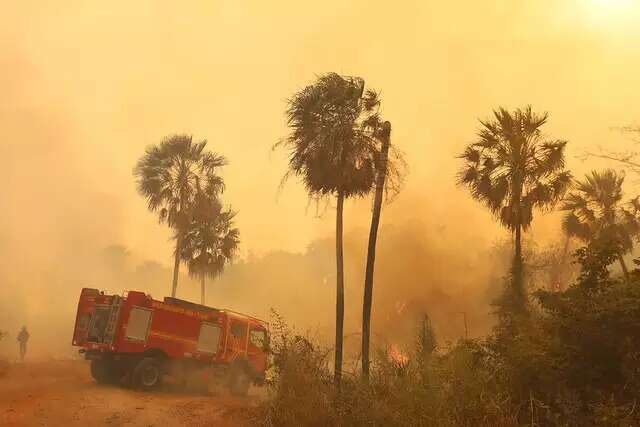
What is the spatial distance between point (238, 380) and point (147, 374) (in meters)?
3.31

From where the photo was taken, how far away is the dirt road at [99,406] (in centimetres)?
1136

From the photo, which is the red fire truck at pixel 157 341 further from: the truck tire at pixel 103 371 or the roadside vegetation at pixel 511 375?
the roadside vegetation at pixel 511 375

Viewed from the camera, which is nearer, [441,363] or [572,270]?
[441,363]

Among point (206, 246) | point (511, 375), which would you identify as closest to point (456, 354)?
point (511, 375)

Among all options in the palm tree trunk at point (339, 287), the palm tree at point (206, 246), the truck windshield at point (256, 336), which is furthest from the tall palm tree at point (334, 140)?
the palm tree at point (206, 246)

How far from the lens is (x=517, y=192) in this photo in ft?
66.6

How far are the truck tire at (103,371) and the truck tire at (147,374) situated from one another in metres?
0.87

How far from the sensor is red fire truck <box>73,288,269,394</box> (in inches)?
627

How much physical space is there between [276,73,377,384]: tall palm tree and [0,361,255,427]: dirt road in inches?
219

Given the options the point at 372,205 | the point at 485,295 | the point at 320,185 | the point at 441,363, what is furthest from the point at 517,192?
the point at 485,295

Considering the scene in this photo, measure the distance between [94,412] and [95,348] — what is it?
437 centimetres

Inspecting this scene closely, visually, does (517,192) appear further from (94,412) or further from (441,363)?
(94,412)

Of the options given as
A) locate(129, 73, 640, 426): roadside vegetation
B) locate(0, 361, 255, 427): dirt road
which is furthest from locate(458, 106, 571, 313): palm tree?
locate(0, 361, 255, 427): dirt road

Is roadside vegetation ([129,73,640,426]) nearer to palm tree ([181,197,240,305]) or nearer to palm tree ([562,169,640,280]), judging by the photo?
palm tree ([562,169,640,280])
